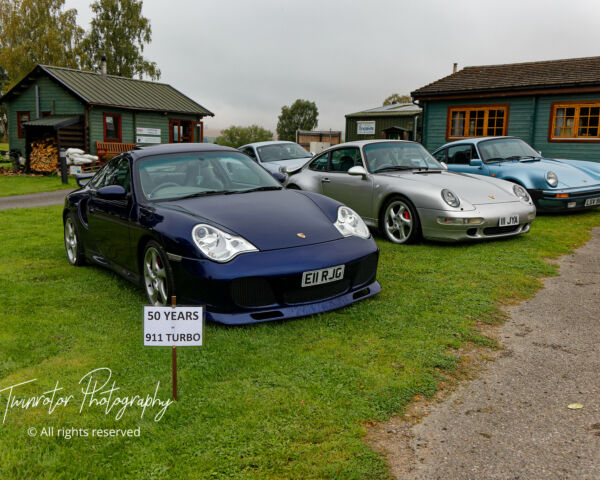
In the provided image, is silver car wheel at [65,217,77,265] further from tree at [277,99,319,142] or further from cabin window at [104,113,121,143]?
tree at [277,99,319,142]

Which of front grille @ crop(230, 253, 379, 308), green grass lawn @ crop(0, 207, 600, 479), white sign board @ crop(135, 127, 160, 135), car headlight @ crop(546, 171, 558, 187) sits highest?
white sign board @ crop(135, 127, 160, 135)

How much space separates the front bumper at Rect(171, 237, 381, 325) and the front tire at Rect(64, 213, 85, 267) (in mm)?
2615

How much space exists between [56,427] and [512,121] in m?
18.9

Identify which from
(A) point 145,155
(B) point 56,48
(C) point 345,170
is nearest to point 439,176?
(C) point 345,170

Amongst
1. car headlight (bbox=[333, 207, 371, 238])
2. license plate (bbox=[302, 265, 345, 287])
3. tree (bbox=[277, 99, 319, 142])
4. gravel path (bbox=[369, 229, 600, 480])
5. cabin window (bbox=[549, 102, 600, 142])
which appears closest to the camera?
gravel path (bbox=[369, 229, 600, 480])

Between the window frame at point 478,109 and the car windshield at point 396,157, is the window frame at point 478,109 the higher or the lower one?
the higher one

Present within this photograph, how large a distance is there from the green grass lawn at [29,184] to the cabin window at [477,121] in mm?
13764

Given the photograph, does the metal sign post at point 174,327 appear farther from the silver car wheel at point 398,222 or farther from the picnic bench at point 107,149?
the picnic bench at point 107,149

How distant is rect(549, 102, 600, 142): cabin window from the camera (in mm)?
17156

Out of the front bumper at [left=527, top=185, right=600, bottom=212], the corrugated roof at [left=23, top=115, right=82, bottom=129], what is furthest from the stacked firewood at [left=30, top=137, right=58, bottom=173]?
the front bumper at [left=527, top=185, right=600, bottom=212]

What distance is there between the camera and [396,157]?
27.0 feet

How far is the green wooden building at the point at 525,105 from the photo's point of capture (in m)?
17.3

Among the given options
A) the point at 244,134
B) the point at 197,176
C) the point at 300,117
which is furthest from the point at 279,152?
the point at 300,117

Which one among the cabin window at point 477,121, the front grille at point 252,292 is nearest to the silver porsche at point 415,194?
the front grille at point 252,292
